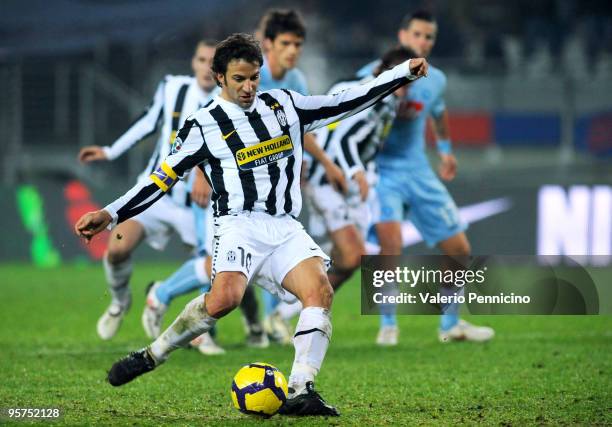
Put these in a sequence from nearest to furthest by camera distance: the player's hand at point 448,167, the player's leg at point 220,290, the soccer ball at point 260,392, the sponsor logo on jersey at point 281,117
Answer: the soccer ball at point 260,392 → the player's leg at point 220,290 → the sponsor logo on jersey at point 281,117 → the player's hand at point 448,167

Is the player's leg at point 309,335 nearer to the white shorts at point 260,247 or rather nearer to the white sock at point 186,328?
the white shorts at point 260,247

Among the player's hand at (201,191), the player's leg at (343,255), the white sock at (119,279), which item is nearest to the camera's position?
the player's hand at (201,191)

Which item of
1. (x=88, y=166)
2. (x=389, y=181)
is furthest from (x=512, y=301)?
(x=88, y=166)

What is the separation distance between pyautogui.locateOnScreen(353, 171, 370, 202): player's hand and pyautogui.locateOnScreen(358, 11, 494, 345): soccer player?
25.4 inches

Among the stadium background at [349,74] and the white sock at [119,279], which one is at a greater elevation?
the stadium background at [349,74]

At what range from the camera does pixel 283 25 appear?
761 centimetres

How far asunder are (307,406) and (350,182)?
12.0ft

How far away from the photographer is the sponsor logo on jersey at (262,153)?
211 inches

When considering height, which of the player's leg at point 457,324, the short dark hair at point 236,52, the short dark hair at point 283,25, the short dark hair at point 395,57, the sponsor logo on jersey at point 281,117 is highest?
the short dark hair at point 283,25

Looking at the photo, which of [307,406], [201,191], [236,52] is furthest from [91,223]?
[201,191]

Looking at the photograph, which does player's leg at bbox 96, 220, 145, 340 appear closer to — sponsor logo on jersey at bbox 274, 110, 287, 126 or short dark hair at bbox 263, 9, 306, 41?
short dark hair at bbox 263, 9, 306, 41

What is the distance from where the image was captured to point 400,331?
30.4ft

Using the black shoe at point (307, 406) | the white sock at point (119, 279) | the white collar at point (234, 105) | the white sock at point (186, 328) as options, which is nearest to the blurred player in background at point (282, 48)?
the white sock at point (119, 279)

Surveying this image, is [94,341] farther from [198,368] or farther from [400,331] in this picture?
[400,331]
